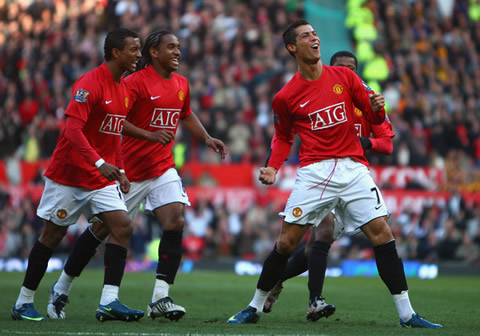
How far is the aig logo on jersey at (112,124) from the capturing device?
7812 mm

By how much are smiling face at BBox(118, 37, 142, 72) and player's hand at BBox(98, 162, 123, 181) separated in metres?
→ 1.03

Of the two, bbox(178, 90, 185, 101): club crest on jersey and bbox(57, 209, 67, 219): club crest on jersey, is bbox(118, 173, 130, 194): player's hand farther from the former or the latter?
bbox(178, 90, 185, 101): club crest on jersey

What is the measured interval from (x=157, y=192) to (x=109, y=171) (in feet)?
3.50

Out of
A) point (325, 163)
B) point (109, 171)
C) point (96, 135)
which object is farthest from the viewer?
point (96, 135)

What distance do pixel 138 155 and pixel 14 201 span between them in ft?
39.9

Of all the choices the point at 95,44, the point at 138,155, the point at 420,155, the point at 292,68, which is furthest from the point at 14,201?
the point at 138,155

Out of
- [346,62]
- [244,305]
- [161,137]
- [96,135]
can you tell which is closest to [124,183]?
[96,135]

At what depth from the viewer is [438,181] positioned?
2162 cm

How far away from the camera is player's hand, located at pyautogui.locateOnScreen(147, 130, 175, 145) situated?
8039 mm

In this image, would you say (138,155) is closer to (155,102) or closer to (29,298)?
(155,102)

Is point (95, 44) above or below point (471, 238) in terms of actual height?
above

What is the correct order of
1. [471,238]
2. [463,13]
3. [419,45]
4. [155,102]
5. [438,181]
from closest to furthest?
[155,102]
[471,238]
[438,181]
[419,45]
[463,13]

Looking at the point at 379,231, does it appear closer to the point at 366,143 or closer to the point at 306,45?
the point at 366,143

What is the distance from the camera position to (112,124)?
309 inches
